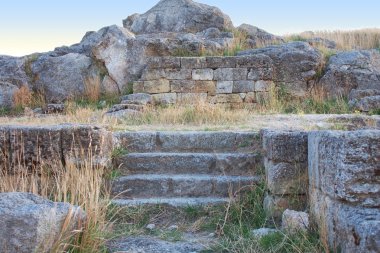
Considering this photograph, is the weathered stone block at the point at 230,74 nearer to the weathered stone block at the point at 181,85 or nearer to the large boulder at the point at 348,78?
the weathered stone block at the point at 181,85

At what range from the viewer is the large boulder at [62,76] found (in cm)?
1384

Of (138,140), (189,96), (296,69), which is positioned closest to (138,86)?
(189,96)

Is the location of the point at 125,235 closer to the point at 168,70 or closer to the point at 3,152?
the point at 3,152

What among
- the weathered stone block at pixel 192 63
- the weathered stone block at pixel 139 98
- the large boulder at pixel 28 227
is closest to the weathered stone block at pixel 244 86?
the weathered stone block at pixel 192 63

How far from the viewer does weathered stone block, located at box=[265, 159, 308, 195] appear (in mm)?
5281

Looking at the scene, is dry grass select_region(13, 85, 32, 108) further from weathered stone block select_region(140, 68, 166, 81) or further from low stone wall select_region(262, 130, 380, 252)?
low stone wall select_region(262, 130, 380, 252)

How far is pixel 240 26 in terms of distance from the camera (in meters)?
18.4

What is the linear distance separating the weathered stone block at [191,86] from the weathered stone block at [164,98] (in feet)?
0.54

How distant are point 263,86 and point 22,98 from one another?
21.0 ft

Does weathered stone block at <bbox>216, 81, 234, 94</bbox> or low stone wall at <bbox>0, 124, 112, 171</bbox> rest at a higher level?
weathered stone block at <bbox>216, 81, 234, 94</bbox>

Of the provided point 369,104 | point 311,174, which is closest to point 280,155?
point 311,174

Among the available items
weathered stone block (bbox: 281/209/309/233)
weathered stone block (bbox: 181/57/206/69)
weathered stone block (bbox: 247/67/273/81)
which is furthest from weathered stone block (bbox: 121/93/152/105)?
weathered stone block (bbox: 281/209/309/233)

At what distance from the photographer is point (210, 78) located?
42.8ft

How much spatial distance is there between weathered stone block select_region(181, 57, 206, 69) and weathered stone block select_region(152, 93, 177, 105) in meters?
0.80
